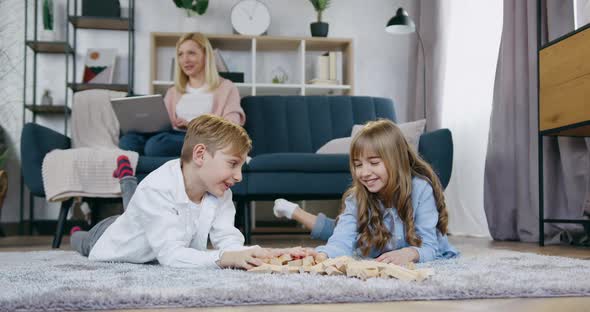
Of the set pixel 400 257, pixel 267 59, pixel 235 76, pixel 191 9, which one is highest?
pixel 191 9

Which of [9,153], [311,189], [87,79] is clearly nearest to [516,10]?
[311,189]

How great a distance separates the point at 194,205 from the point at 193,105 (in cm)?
158

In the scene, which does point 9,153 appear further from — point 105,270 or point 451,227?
point 105,270

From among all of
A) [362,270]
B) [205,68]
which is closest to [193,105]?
[205,68]

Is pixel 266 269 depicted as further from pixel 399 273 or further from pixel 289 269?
pixel 399 273

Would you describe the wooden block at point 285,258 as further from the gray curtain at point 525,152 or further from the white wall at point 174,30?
the white wall at point 174,30

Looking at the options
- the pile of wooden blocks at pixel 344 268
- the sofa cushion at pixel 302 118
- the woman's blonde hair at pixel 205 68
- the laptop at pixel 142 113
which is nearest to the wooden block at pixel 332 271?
the pile of wooden blocks at pixel 344 268

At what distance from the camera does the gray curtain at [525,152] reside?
2.73 m

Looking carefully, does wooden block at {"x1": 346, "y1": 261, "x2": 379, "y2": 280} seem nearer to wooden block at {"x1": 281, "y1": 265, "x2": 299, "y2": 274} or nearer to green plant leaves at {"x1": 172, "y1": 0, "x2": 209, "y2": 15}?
wooden block at {"x1": 281, "y1": 265, "x2": 299, "y2": 274}

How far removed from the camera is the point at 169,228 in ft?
4.98

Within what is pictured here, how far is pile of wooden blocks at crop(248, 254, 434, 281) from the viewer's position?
1.22 m

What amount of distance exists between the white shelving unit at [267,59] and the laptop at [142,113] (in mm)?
1199

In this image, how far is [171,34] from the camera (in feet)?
13.8

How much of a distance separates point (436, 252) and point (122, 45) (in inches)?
128
